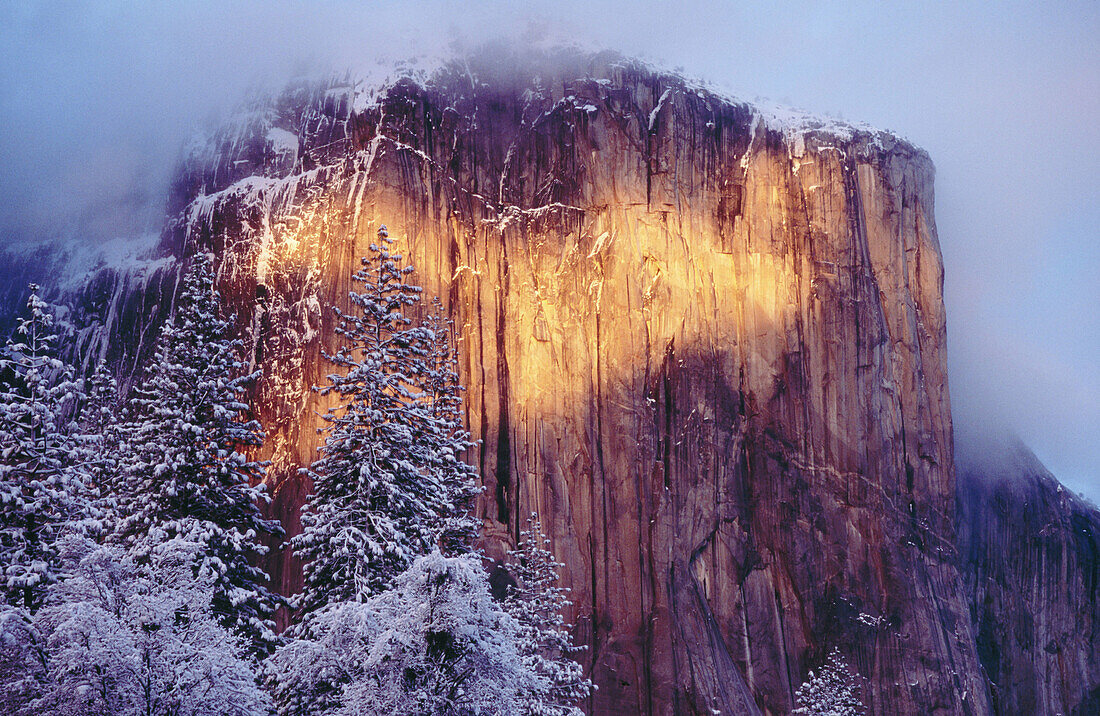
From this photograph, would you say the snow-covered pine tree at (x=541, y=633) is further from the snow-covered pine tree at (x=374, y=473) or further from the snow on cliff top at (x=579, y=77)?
the snow on cliff top at (x=579, y=77)

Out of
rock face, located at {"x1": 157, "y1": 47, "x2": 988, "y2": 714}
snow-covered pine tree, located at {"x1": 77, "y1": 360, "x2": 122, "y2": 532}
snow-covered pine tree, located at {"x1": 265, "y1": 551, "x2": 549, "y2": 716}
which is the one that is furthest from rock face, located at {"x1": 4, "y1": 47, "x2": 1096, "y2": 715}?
snow-covered pine tree, located at {"x1": 265, "y1": 551, "x2": 549, "y2": 716}

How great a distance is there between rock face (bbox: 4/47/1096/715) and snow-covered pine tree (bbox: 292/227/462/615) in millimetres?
15715

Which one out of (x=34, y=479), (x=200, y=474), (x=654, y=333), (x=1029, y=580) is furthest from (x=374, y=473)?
(x=1029, y=580)

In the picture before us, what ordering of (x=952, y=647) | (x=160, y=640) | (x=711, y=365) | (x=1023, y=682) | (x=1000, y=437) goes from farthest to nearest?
(x=1000, y=437) → (x=1023, y=682) → (x=711, y=365) → (x=952, y=647) → (x=160, y=640)

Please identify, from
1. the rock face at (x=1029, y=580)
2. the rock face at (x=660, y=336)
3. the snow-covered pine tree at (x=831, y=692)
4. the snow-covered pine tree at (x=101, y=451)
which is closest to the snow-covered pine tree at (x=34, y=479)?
the snow-covered pine tree at (x=101, y=451)

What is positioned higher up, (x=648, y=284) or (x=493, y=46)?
(x=493, y=46)

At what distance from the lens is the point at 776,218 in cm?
4153

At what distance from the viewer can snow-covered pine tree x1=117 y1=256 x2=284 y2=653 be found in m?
19.5

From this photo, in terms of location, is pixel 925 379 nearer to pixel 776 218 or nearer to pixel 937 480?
pixel 937 480

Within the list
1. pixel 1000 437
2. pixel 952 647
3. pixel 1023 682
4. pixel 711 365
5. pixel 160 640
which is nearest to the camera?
pixel 160 640

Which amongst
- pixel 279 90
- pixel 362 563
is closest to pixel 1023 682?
pixel 362 563

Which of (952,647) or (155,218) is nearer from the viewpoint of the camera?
(952,647)

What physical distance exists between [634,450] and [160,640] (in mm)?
26737

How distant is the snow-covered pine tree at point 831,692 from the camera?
110ft
